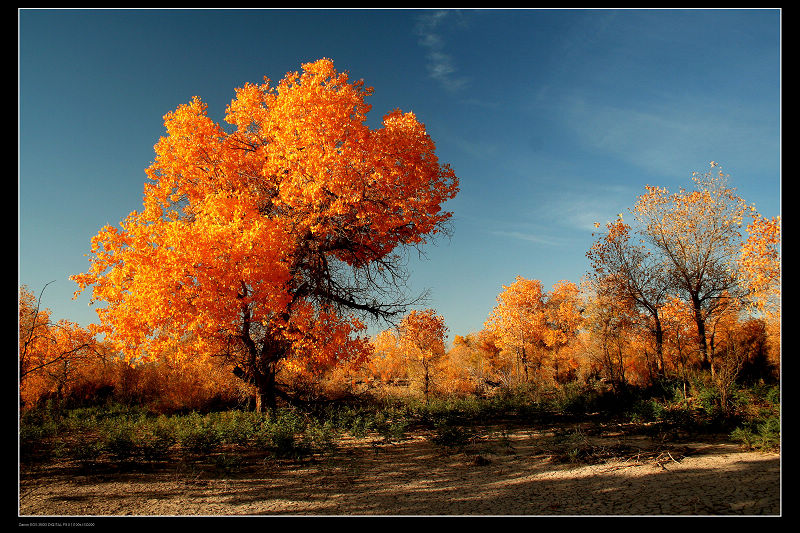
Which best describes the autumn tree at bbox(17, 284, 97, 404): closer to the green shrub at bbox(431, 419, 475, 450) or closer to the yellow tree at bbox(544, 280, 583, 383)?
the green shrub at bbox(431, 419, 475, 450)

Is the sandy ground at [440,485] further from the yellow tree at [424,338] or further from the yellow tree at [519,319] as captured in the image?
the yellow tree at [519,319]

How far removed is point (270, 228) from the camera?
34.1ft

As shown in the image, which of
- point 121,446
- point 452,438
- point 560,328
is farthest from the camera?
point 560,328

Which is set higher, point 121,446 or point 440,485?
point 121,446

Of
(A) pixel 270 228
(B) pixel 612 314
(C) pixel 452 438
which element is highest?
(A) pixel 270 228

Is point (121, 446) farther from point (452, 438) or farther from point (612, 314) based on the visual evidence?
point (612, 314)

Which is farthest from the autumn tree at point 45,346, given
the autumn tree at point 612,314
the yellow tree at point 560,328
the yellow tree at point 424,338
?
the yellow tree at point 560,328

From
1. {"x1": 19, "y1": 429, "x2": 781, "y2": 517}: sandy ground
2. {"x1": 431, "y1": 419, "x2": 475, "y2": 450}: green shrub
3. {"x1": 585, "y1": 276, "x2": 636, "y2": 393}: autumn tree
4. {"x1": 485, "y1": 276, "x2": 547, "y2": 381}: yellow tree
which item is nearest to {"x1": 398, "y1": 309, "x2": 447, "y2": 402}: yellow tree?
{"x1": 485, "y1": 276, "x2": 547, "y2": 381}: yellow tree

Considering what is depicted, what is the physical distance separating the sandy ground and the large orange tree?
127 inches

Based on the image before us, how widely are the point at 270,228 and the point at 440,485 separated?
7.18m

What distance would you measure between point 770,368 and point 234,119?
29.7 metres

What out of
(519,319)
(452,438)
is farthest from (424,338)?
(452,438)

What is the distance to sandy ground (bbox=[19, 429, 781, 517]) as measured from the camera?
20.2ft
